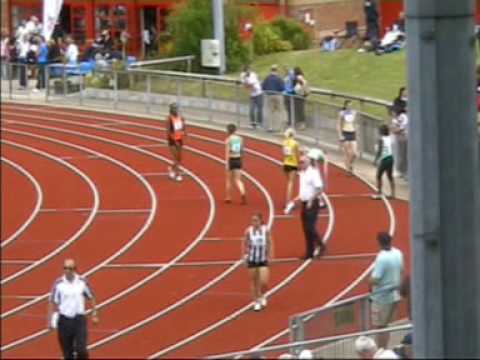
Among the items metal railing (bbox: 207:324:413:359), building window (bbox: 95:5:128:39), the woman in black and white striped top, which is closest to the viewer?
metal railing (bbox: 207:324:413:359)

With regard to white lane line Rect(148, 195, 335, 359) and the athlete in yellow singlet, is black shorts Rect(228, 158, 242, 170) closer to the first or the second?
the athlete in yellow singlet

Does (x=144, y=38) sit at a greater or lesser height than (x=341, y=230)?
greater

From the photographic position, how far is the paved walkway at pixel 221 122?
2617 cm

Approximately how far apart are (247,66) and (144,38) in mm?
7948

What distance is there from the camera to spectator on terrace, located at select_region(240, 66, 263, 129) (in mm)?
30875

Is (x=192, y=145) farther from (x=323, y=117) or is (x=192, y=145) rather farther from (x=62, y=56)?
(x=62, y=56)

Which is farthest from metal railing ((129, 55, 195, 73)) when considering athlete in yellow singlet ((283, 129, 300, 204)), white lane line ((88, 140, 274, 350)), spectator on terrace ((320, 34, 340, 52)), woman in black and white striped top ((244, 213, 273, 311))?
woman in black and white striped top ((244, 213, 273, 311))

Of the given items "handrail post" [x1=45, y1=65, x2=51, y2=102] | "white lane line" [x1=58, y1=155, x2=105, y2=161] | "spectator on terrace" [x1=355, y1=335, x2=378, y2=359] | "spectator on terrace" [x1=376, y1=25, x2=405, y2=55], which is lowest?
"spectator on terrace" [x1=355, y1=335, x2=378, y2=359]

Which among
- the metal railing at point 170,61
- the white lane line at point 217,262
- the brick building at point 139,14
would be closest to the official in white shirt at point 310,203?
the white lane line at point 217,262

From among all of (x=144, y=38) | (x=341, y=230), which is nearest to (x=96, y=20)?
(x=144, y=38)

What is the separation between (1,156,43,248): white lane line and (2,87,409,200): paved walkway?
4.56 m

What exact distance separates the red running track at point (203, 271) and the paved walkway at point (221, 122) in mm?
554

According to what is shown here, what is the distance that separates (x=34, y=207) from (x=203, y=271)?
5260 millimetres

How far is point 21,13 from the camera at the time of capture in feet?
141
